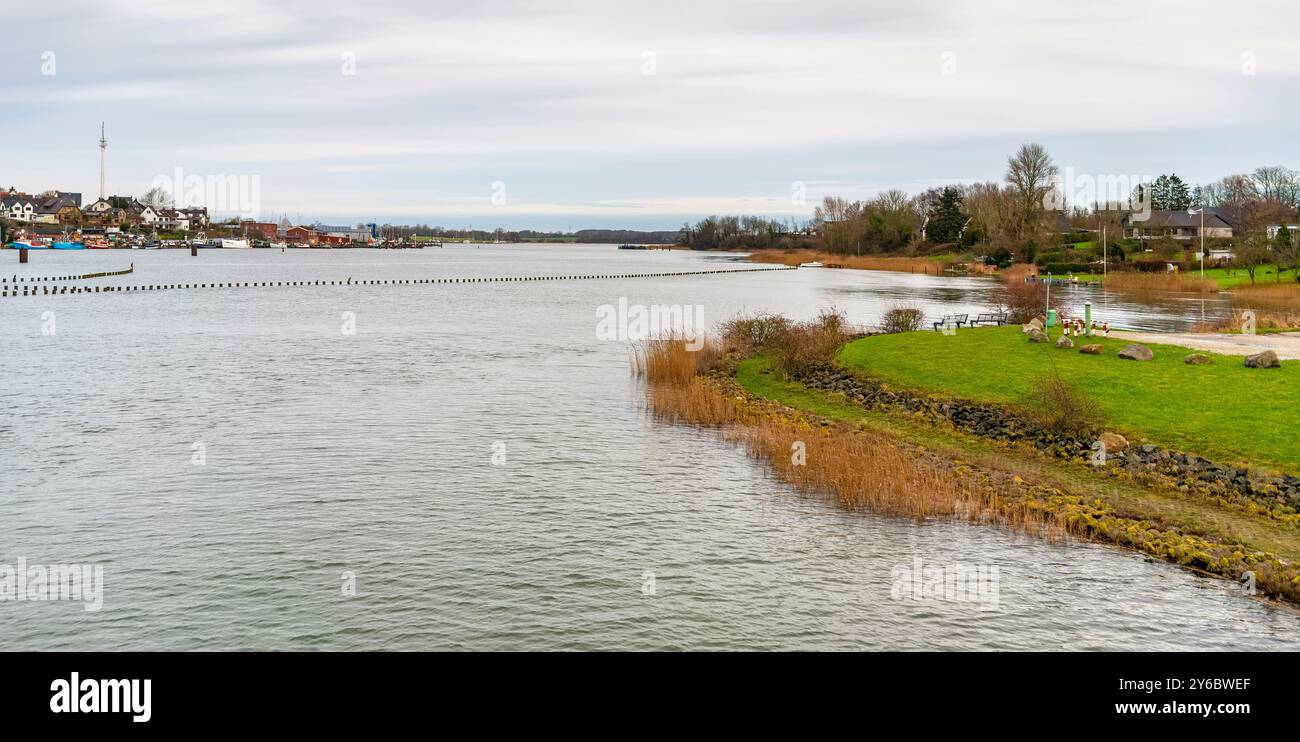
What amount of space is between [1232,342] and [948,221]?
154495mm

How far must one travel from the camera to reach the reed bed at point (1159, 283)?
312 ft

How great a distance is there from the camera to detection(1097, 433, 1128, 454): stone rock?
26141 mm

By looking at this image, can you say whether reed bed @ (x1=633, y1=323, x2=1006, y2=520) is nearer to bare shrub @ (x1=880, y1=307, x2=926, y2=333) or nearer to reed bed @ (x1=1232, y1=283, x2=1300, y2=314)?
bare shrub @ (x1=880, y1=307, x2=926, y2=333)

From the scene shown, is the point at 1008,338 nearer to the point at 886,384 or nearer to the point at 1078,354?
the point at 1078,354

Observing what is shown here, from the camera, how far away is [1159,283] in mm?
102000

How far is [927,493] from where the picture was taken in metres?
23.6

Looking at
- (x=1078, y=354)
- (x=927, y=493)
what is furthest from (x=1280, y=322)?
(x=927, y=493)

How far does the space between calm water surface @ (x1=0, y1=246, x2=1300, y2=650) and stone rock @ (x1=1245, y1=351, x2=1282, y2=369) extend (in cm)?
1740

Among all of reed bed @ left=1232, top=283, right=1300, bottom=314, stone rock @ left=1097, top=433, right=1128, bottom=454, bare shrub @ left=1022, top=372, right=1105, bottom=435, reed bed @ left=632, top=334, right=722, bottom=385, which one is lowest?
stone rock @ left=1097, top=433, right=1128, bottom=454

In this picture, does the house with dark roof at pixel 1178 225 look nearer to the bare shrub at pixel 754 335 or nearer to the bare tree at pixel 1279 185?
the bare tree at pixel 1279 185

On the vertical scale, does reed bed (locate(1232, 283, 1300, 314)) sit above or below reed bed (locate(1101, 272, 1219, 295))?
below

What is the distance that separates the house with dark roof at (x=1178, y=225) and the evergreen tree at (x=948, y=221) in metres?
30.3

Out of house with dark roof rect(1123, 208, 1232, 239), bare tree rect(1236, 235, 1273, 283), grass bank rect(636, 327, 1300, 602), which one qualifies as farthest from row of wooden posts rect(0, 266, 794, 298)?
grass bank rect(636, 327, 1300, 602)
